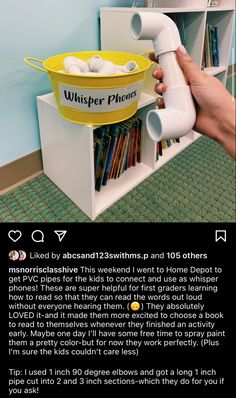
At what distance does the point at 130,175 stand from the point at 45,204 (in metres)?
0.34

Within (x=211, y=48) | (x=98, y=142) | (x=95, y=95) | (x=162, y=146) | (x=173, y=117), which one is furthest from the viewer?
(x=211, y=48)

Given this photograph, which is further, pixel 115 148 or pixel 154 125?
pixel 115 148

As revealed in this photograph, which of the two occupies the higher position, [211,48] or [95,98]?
[211,48]

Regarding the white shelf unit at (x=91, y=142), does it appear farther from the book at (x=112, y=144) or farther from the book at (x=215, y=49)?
the book at (x=215, y=49)

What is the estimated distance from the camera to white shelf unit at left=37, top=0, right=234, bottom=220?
913 mm

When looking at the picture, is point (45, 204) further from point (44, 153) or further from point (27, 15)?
point (27, 15)

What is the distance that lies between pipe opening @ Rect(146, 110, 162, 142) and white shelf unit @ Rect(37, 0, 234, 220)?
0.28m

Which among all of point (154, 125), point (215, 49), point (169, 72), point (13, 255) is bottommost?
point (13, 255)

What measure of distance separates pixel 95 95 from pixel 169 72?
220 millimetres

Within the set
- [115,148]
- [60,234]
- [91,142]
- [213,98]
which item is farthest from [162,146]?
[60,234]

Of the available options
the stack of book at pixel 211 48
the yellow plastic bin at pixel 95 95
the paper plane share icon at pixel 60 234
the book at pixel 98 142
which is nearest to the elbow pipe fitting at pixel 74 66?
the yellow plastic bin at pixel 95 95

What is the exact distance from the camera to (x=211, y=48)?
1.54 m

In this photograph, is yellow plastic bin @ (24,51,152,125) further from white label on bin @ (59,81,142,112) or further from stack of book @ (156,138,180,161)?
stack of book @ (156,138,180,161)

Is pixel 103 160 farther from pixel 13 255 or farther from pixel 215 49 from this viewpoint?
pixel 215 49
